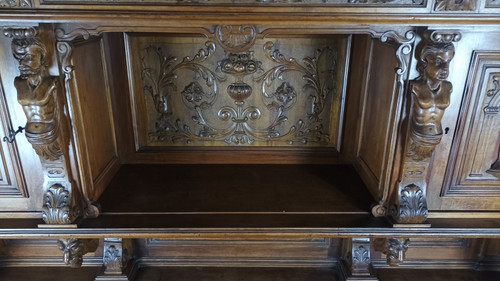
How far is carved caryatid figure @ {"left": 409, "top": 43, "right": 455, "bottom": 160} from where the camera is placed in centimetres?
79

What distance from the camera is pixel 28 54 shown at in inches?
30.7

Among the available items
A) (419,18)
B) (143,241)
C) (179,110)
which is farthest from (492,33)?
(143,241)

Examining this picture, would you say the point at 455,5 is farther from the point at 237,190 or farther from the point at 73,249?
the point at 73,249

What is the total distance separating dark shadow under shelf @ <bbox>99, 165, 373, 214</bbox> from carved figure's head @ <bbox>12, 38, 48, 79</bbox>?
0.41 m

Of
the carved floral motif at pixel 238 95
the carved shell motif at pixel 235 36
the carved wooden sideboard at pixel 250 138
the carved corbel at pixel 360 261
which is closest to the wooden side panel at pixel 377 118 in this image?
the carved wooden sideboard at pixel 250 138

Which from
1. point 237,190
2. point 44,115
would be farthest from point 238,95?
point 44,115

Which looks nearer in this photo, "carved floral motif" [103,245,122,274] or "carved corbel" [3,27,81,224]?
"carved corbel" [3,27,81,224]

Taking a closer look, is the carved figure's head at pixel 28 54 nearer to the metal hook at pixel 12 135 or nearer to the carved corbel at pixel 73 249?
the metal hook at pixel 12 135

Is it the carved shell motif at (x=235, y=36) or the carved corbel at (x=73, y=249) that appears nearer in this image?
the carved shell motif at (x=235, y=36)

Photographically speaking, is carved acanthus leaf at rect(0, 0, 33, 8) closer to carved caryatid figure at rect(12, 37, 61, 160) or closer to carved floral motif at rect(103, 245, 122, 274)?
carved caryatid figure at rect(12, 37, 61, 160)

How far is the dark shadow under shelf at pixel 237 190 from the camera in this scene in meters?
0.99

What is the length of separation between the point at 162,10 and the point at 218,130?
0.52 metres

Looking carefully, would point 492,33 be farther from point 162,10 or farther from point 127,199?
point 127,199

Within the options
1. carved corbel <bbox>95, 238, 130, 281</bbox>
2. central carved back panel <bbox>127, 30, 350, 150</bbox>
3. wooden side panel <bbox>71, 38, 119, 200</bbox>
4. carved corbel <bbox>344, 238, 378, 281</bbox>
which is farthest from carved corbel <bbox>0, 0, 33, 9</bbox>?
carved corbel <bbox>344, 238, 378, 281</bbox>
